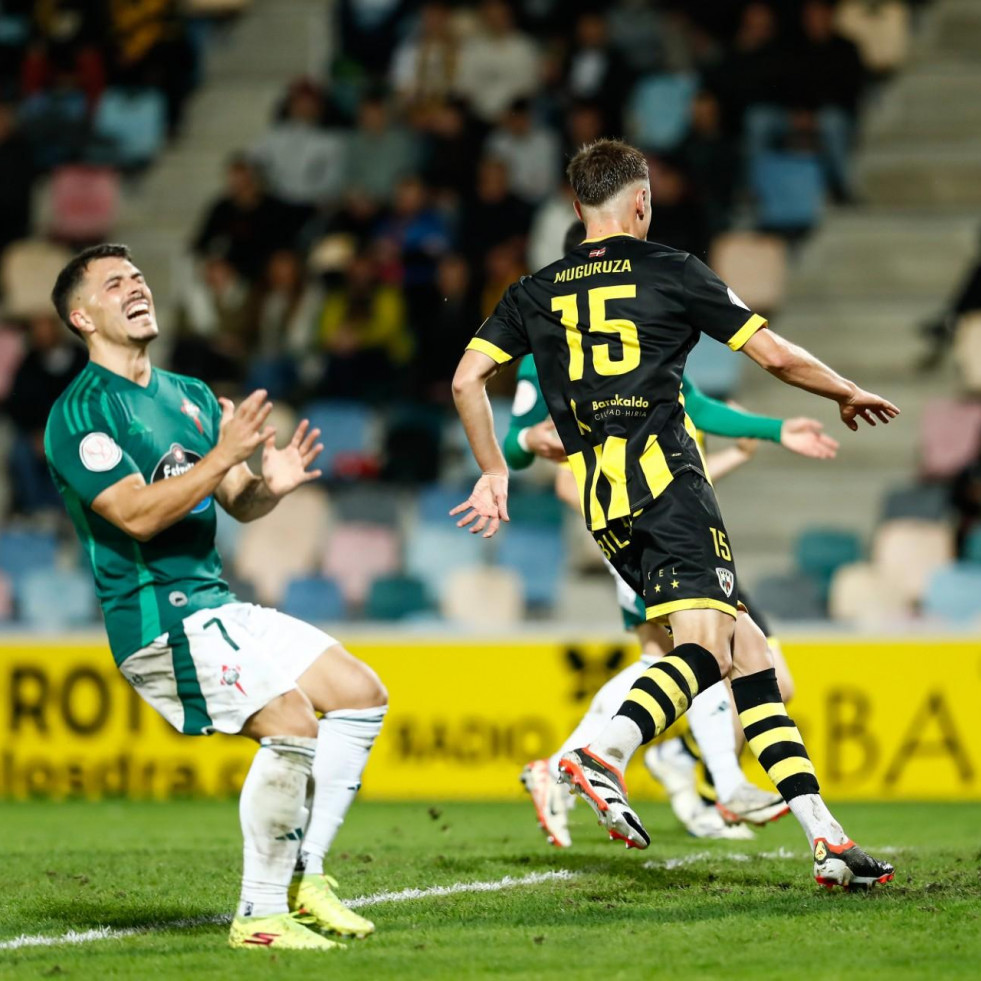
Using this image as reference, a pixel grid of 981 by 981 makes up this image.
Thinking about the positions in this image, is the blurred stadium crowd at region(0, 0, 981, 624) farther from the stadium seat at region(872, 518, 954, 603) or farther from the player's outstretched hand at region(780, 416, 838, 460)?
the player's outstretched hand at region(780, 416, 838, 460)

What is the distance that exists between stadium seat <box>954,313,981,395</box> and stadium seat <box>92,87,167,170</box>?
7731 millimetres

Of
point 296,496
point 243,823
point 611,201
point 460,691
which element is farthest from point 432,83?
point 243,823

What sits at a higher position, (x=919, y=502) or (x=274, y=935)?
(x=919, y=502)

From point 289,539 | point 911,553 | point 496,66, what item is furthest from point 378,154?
point 911,553

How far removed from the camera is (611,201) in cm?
525

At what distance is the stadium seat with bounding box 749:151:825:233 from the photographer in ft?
45.3

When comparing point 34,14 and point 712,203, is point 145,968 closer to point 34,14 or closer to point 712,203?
point 712,203

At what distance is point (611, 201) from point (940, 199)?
9.98 m

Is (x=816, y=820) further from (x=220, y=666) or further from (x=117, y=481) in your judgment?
(x=117, y=481)

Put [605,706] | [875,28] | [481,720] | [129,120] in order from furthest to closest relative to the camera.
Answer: [129,120] → [875,28] → [481,720] → [605,706]

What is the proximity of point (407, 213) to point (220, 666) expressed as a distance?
369 inches

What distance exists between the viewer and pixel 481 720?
9.99 meters

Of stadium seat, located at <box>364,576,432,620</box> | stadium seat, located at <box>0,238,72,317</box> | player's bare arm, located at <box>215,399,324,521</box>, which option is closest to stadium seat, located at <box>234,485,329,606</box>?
stadium seat, located at <box>364,576,432,620</box>

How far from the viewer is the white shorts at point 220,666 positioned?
15.5 ft
